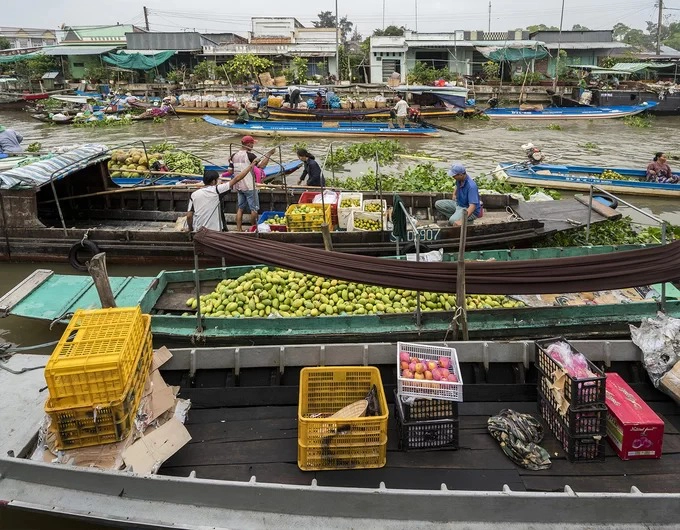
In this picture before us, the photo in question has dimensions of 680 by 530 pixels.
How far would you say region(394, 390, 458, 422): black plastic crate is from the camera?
4.27 m

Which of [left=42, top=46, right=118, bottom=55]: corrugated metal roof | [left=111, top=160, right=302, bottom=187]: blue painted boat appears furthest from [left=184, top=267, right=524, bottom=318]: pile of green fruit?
[left=42, top=46, right=118, bottom=55]: corrugated metal roof

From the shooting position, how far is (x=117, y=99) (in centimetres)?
3462

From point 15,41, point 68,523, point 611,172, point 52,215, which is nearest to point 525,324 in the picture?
point 68,523

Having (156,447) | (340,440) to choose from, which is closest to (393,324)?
(340,440)

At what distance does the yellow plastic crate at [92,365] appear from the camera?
12.8 feet

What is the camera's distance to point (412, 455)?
4340 millimetres

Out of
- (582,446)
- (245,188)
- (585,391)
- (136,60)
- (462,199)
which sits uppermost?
(136,60)

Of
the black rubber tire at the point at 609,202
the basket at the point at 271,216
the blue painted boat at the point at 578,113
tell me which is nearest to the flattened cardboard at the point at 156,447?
the basket at the point at 271,216

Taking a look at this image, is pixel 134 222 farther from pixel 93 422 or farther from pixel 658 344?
pixel 658 344

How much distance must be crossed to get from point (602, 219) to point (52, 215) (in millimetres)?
10852

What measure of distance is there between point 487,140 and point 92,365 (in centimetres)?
2344

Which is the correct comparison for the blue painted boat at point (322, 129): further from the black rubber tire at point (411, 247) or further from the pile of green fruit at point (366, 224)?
the black rubber tire at point (411, 247)

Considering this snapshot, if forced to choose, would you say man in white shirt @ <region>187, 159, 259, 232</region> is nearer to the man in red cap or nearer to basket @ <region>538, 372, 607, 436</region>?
the man in red cap

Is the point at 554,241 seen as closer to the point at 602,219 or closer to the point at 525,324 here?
the point at 602,219
